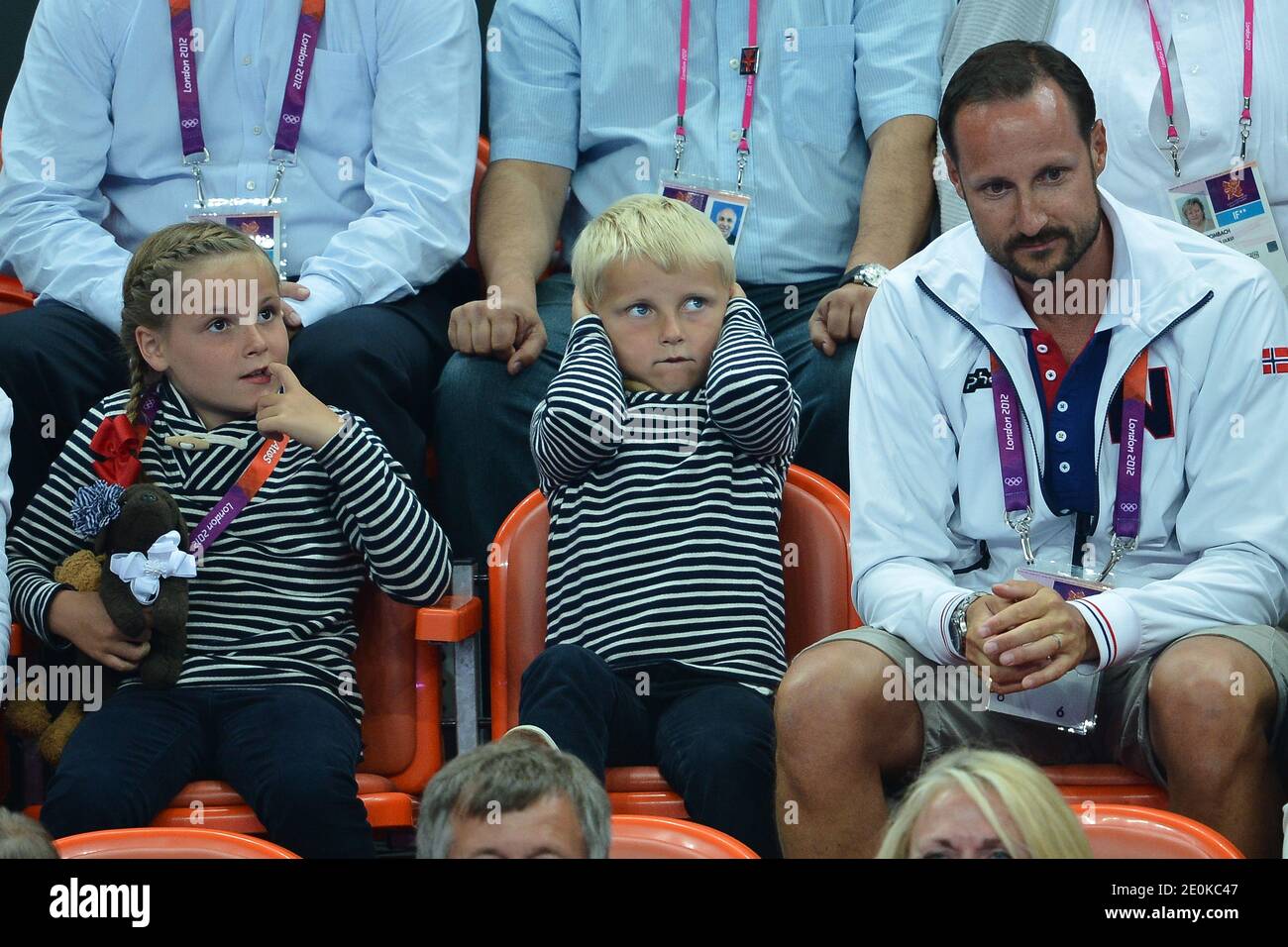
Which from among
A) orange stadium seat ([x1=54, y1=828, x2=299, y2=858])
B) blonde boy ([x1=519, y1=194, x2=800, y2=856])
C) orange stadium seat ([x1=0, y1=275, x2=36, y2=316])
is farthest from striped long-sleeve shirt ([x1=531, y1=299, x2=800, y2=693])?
orange stadium seat ([x1=0, y1=275, x2=36, y2=316])

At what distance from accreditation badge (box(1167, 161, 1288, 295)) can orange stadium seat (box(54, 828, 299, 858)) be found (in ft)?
6.69

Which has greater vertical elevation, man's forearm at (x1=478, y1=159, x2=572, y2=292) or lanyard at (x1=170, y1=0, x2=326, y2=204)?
lanyard at (x1=170, y1=0, x2=326, y2=204)

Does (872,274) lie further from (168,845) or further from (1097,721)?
(168,845)

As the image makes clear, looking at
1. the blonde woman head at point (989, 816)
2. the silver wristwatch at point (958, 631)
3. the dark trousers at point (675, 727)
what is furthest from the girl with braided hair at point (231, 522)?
the blonde woman head at point (989, 816)

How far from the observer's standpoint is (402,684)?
8.93 feet

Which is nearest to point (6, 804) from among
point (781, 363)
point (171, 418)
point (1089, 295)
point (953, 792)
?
point (171, 418)

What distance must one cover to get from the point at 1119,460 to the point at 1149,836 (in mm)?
652

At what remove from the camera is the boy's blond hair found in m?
2.70

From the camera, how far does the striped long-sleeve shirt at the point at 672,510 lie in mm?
2529

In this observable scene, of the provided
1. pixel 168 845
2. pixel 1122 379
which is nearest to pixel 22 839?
pixel 168 845

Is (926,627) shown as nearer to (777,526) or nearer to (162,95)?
(777,526)

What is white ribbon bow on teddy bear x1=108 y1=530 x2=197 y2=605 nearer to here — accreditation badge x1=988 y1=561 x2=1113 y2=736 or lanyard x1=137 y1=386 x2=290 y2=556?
lanyard x1=137 y1=386 x2=290 y2=556

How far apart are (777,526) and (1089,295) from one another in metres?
0.63

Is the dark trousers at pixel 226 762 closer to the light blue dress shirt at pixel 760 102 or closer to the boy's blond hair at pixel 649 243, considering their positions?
the boy's blond hair at pixel 649 243
